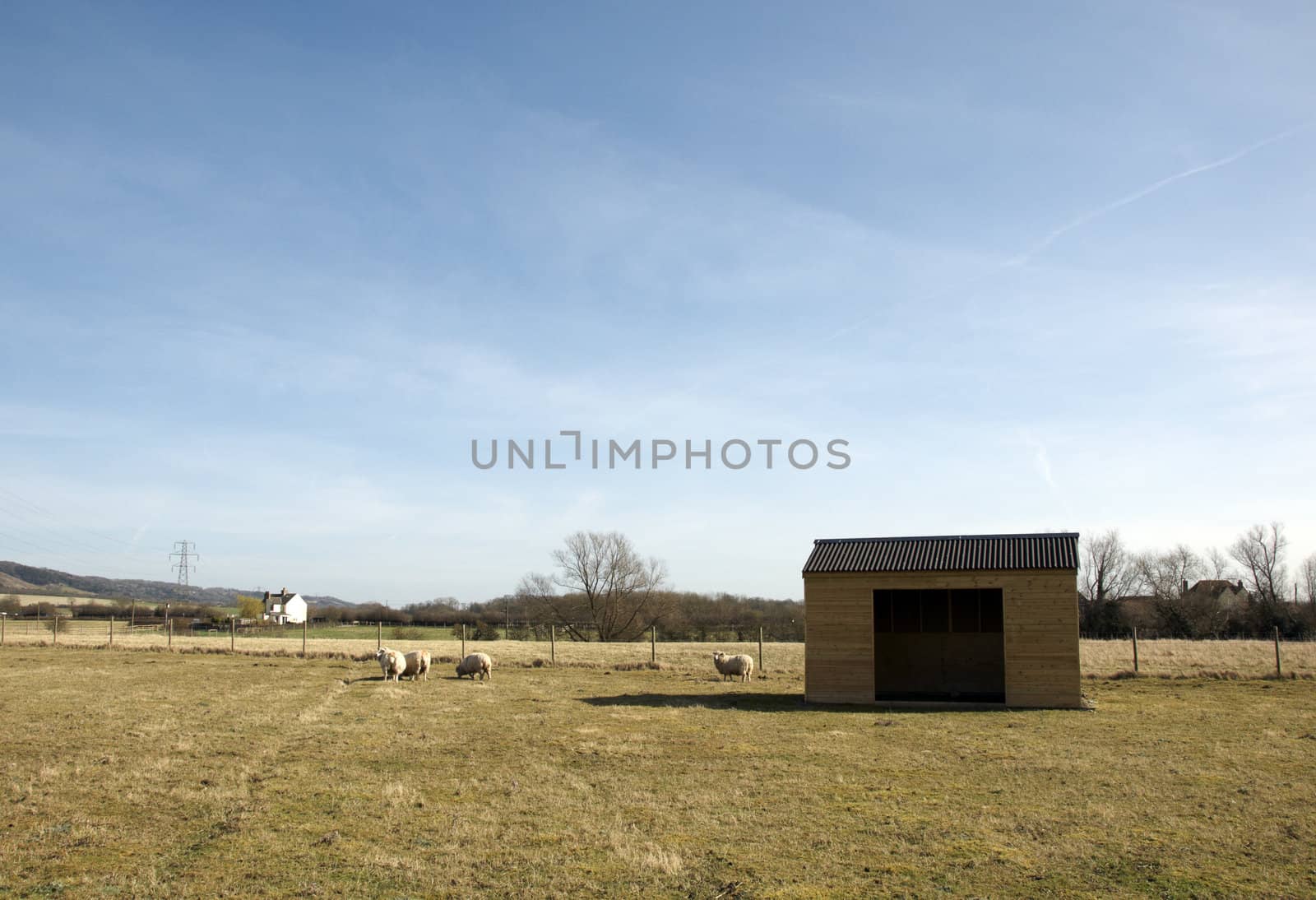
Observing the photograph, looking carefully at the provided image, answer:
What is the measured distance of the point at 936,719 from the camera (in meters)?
17.9

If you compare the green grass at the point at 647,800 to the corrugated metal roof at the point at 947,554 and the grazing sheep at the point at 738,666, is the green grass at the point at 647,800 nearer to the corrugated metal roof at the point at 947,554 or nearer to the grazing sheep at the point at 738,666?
the corrugated metal roof at the point at 947,554

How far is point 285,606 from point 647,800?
10777 centimetres

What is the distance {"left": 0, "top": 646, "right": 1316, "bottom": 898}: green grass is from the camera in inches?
297

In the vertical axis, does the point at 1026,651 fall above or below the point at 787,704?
above

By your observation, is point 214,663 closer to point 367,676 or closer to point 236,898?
point 367,676

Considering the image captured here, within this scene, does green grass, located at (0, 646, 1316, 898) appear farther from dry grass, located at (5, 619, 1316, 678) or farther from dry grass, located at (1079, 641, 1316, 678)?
dry grass, located at (5, 619, 1316, 678)

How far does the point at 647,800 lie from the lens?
10492 mm

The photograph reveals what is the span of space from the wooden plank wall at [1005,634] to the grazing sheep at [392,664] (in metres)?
11.6

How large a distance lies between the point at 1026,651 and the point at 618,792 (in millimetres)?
12746

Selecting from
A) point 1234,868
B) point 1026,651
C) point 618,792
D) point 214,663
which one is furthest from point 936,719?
point 214,663

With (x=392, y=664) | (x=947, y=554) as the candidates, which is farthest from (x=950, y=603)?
(x=392, y=664)

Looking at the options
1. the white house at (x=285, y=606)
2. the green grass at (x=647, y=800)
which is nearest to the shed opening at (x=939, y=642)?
the green grass at (x=647, y=800)

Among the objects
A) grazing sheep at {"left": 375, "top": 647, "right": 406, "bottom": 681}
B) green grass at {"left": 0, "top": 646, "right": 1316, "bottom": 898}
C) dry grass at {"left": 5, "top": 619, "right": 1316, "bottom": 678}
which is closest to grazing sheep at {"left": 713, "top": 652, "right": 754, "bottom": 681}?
dry grass at {"left": 5, "top": 619, "right": 1316, "bottom": 678}

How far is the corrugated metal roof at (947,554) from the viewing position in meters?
20.7
